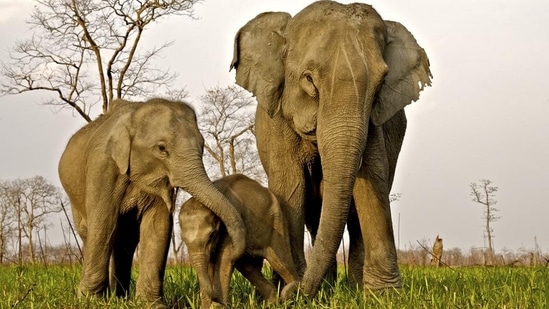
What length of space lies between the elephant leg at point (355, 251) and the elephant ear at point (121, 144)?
2447mm

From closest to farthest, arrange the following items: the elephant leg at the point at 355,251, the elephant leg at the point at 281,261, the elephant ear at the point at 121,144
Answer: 1. the elephant leg at the point at 281,261
2. the elephant ear at the point at 121,144
3. the elephant leg at the point at 355,251

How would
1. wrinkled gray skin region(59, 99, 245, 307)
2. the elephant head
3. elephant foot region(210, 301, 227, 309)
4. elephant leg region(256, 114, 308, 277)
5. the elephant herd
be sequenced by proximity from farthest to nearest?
elephant leg region(256, 114, 308, 277) < wrinkled gray skin region(59, 99, 245, 307) < the elephant head < the elephant herd < elephant foot region(210, 301, 227, 309)

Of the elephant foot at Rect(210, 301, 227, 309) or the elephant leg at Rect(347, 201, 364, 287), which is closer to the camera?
the elephant foot at Rect(210, 301, 227, 309)

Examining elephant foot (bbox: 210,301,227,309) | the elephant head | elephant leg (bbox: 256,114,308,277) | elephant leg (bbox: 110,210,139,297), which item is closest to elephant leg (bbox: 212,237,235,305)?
elephant foot (bbox: 210,301,227,309)

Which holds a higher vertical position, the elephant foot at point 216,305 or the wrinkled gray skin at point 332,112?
the wrinkled gray skin at point 332,112

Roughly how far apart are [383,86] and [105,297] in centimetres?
361

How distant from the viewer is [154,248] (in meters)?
8.41

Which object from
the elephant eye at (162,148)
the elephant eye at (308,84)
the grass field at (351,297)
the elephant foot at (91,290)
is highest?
the elephant eye at (308,84)

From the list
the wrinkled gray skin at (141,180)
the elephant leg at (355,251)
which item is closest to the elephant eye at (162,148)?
the wrinkled gray skin at (141,180)

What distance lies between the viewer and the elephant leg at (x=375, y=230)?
8.12 m

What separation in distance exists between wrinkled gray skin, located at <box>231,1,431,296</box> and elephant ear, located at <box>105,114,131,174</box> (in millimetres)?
1250

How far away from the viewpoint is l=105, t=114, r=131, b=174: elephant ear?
8.29 m

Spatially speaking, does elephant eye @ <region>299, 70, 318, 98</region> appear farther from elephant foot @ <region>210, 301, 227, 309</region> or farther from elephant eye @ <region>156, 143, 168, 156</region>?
elephant foot @ <region>210, 301, 227, 309</region>

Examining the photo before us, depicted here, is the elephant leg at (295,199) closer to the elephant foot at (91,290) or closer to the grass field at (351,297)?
the grass field at (351,297)
